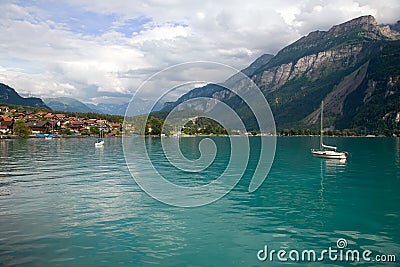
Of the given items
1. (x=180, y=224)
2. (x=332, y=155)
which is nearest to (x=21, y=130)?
(x=332, y=155)

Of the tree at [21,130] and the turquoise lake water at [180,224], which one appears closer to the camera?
the turquoise lake water at [180,224]

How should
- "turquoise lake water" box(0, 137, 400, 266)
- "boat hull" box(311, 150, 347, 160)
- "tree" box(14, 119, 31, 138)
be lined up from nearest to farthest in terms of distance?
1. "turquoise lake water" box(0, 137, 400, 266)
2. "boat hull" box(311, 150, 347, 160)
3. "tree" box(14, 119, 31, 138)

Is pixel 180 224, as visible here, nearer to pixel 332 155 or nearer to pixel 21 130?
pixel 332 155

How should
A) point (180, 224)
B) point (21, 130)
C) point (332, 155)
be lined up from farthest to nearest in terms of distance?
point (21, 130) → point (332, 155) → point (180, 224)

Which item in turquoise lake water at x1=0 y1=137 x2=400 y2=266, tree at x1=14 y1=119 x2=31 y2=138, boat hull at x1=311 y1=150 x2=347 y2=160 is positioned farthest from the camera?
tree at x1=14 y1=119 x2=31 y2=138

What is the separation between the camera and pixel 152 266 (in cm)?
1609

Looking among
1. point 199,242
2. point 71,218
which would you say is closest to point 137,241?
point 199,242

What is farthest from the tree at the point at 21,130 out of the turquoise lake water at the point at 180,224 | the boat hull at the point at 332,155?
the turquoise lake water at the point at 180,224

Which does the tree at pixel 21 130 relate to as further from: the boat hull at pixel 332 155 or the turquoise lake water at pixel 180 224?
the turquoise lake water at pixel 180 224

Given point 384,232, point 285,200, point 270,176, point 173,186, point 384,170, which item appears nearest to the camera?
point 384,232

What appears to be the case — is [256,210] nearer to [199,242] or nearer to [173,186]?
[199,242]

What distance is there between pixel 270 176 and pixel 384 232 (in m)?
25.5

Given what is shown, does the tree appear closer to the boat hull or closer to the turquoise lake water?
the boat hull

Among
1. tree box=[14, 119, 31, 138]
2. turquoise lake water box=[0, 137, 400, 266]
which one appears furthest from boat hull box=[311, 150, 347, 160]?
tree box=[14, 119, 31, 138]
